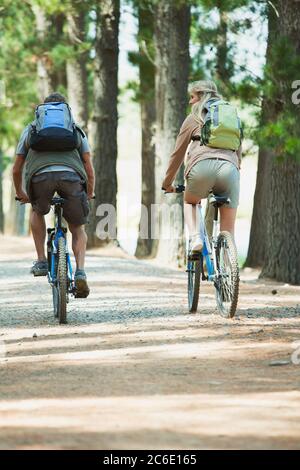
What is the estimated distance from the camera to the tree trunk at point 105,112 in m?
20.9

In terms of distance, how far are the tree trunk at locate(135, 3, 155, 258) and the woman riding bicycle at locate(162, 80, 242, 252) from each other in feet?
44.4

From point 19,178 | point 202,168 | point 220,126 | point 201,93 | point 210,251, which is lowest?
point 210,251

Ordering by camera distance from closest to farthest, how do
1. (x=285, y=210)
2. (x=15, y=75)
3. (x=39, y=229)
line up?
(x=39, y=229), (x=285, y=210), (x=15, y=75)

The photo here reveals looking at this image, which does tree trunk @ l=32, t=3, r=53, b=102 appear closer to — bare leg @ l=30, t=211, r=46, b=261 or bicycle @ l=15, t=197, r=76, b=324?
bare leg @ l=30, t=211, r=46, b=261

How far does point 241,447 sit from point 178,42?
563 inches

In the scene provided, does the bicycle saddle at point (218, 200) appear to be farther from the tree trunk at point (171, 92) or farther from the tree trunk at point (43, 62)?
the tree trunk at point (43, 62)

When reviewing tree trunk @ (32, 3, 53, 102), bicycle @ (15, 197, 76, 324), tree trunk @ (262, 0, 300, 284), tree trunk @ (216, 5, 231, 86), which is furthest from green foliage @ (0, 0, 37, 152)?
bicycle @ (15, 197, 76, 324)

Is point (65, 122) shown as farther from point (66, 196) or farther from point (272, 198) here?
point (272, 198)

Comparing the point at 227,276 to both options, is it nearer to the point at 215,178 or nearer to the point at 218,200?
the point at 218,200

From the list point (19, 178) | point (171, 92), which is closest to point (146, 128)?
point (171, 92)

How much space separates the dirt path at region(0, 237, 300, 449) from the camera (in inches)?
209

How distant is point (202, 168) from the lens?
30.9 ft

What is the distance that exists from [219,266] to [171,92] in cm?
972

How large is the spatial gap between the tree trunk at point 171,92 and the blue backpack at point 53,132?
30.5ft
